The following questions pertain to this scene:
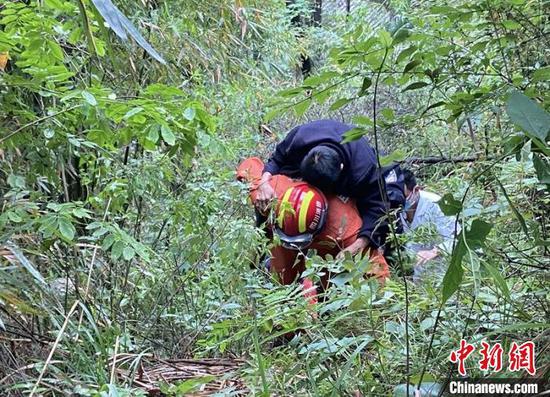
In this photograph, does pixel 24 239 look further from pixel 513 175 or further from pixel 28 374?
pixel 513 175

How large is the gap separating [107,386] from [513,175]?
3.24 feet

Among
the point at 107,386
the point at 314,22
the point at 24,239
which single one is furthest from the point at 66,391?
the point at 314,22

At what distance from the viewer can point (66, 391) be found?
1.22 m

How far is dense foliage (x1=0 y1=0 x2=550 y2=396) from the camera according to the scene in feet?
3.63

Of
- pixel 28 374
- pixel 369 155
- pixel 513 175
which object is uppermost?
pixel 513 175

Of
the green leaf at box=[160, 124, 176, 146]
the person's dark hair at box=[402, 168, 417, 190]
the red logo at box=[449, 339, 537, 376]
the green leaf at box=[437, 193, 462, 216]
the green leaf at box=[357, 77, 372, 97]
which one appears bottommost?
the person's dark hair at box=[402, 168, 417, 190]

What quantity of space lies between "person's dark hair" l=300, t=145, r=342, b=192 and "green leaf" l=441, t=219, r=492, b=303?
155 cm

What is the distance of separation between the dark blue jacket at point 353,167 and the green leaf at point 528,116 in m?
1.58

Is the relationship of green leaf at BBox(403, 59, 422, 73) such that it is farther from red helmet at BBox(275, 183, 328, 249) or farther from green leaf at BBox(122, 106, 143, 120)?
red helmet at BBox(275, 183, 328, 249)

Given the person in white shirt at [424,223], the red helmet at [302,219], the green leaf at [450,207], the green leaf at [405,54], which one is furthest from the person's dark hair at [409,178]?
the green leaf at [450,207]

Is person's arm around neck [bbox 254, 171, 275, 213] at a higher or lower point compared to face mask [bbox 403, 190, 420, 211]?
lower

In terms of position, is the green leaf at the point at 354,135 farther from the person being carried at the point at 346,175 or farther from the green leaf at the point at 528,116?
the person being carried at the point at 346,175

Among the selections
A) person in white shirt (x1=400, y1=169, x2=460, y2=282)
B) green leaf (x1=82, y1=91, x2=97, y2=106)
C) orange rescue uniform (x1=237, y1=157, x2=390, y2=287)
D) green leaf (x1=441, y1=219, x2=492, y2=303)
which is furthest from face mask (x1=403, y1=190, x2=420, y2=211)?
green leaf (x1=441, y1=219, x2=492, y2=303)

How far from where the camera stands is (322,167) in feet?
7.85
